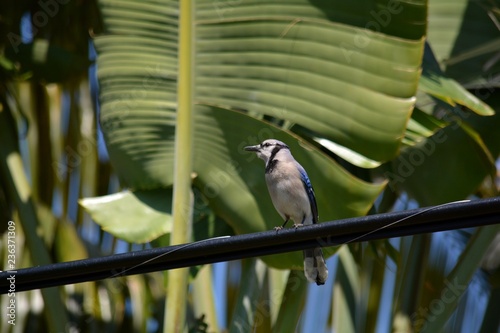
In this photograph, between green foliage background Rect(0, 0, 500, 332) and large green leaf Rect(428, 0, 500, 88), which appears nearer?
green foliage background Rect(0, 0, 500, 332)

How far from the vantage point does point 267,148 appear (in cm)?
534

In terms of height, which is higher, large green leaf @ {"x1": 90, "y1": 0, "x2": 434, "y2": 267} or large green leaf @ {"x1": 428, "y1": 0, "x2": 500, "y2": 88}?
large green leaf @ {"x1": 428, "y1": 0, "x2": 500, "y2": 88}

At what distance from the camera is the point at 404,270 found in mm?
6258

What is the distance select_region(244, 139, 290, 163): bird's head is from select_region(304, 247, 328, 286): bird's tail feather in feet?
2.13

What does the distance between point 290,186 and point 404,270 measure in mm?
1360

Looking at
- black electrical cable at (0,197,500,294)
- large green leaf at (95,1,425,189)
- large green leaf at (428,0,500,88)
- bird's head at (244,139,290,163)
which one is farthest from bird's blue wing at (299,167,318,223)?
black electrical cable at (0,197,500,294)

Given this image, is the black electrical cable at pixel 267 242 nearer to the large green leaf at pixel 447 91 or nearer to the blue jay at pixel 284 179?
the blue jay at pixel 284 179

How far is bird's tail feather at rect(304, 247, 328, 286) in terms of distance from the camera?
16.5 feet

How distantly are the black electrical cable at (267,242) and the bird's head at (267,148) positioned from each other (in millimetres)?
1818

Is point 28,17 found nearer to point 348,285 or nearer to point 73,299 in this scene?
point 73,299

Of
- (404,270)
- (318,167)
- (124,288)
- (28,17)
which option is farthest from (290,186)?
(28,17)

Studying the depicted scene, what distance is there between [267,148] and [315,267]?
77 centimetres

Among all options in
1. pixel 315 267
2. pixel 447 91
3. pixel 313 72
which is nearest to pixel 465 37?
pixel 447 91

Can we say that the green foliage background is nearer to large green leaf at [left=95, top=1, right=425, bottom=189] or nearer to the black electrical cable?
large green leaf at [left=95, top=1, right=425, bottom=189]
